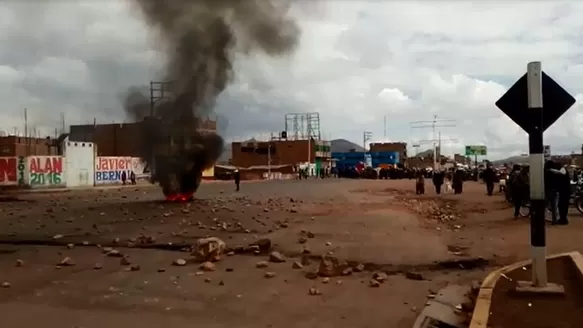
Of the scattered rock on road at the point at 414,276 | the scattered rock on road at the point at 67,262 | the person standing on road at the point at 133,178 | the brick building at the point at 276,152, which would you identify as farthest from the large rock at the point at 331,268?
the brick building at the point at 276,152

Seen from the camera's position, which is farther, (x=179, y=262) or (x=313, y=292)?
(x=179, y=262)

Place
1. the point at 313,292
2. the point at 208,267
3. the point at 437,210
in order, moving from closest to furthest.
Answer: the point at 313,292, the point at 208,267, the point at 437,210

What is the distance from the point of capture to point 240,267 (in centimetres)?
979

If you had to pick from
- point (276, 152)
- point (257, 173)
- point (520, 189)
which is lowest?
point (520, 189)

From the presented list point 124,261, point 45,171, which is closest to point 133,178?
point 45,171

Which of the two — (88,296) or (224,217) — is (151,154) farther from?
(88,296)

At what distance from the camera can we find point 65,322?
20.7ft

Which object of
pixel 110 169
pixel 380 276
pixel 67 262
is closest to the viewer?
pixel 380 276

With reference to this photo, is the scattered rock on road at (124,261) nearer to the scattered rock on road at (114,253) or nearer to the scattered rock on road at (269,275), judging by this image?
the scattered rock on road at (114,253)

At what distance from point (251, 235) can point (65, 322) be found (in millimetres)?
7769

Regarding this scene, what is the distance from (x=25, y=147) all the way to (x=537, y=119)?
51.8 meters

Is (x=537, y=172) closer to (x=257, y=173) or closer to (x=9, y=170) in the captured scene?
(x=9, y=170)

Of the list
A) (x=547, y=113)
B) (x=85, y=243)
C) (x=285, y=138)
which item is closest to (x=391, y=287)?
(x=547, y=113)

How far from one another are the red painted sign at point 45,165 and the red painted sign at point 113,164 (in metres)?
4.57
